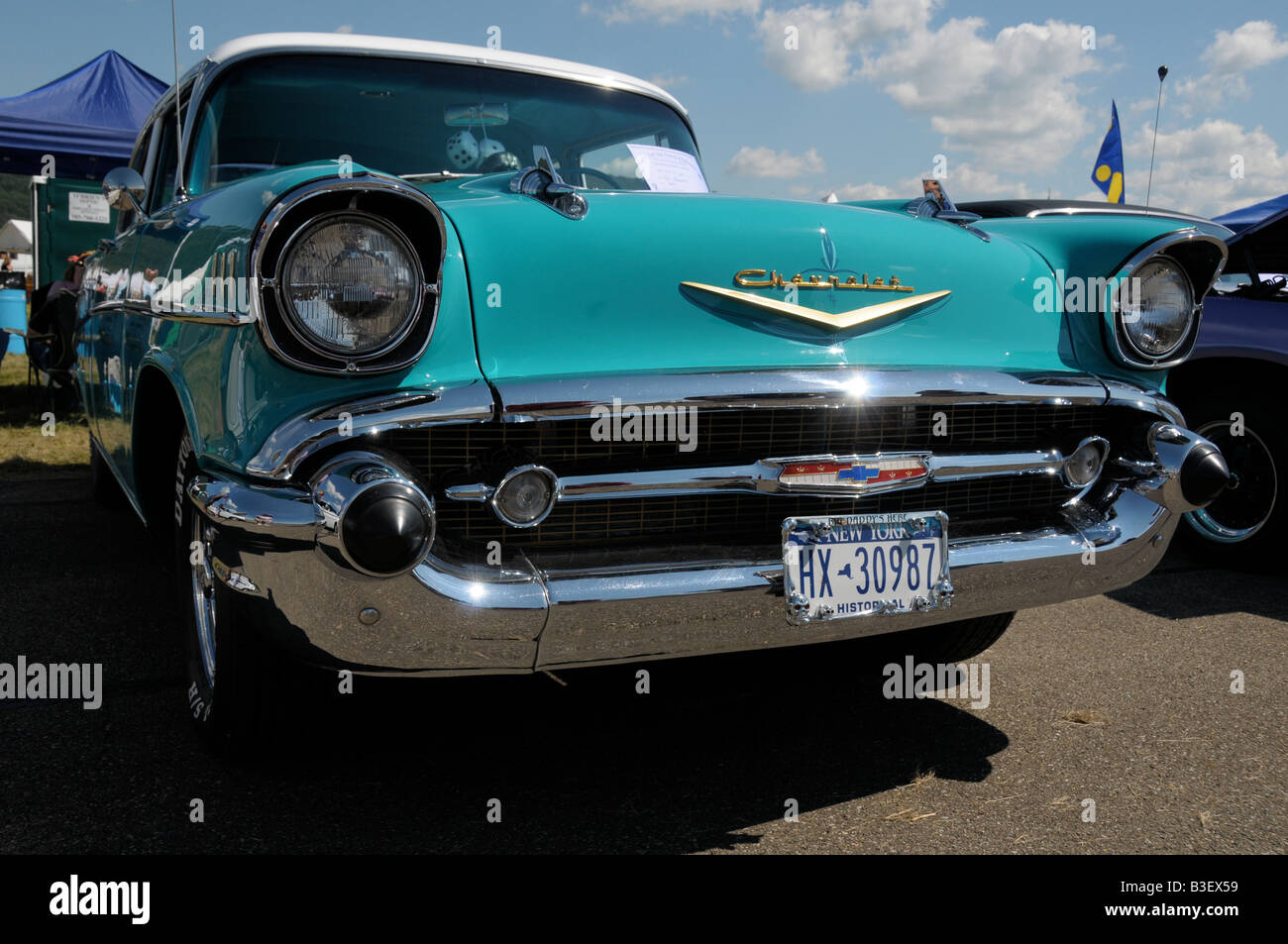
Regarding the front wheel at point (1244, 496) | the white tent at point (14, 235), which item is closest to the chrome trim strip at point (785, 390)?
the front wheel at point (1244, 496)

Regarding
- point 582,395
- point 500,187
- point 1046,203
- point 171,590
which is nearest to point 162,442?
point 171,590

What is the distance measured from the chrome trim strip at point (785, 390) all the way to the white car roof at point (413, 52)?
1.51 meters

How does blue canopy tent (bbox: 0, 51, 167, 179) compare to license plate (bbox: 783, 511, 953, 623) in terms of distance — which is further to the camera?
blue canopy tent (bbox: 0, 51, 167, 179)

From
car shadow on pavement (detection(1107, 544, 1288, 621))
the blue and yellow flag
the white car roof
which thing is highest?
the blue and yellow flag

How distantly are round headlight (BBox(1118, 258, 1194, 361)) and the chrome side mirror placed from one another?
2.47 metres

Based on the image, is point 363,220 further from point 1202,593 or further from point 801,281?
point 1202,593

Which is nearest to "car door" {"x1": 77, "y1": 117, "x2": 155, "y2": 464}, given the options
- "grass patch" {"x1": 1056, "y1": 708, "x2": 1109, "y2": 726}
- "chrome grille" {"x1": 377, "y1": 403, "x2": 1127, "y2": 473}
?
"chrome grille" {"x1": 377, "y1": 403, "x2": 1127, "y2": 473}

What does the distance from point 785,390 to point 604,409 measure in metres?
0.34

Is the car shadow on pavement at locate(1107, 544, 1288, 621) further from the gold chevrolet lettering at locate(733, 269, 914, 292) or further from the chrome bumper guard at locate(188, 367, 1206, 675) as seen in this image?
the gold chevrolet lettering at locate(733, 269, 914, 292)

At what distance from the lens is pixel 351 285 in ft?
5.40

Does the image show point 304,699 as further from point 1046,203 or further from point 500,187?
point 1046,203

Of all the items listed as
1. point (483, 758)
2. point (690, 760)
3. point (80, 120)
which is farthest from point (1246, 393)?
point (80, 120)

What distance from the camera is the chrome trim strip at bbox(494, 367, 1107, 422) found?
1.70 meters

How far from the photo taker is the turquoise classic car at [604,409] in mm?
1635
